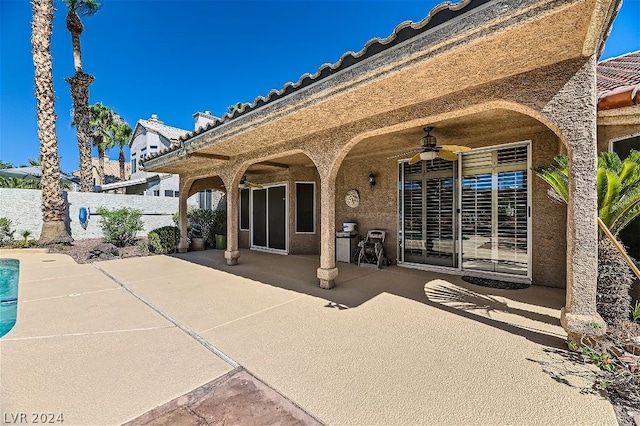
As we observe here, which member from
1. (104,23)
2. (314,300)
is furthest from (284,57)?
(314,300)

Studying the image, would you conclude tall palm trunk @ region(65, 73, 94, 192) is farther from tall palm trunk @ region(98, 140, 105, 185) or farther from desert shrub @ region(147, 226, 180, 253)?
desert shrub @ region(147, 226, 180, 253)

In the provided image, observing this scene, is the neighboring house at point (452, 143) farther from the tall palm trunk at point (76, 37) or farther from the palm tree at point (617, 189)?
the tall palm trunk at point (76, 37)

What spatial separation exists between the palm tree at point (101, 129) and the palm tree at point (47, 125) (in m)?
11.4

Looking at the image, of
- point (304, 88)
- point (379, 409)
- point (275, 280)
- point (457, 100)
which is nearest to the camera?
point (379, 409)

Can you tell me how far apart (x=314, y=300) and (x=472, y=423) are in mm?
3196

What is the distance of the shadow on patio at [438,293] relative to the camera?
3.91 meters

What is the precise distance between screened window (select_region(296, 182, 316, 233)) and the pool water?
24.1 ft

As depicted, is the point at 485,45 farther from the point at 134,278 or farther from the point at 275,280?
the point at 134,278

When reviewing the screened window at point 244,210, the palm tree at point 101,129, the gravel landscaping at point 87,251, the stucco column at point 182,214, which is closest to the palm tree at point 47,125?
the gravel landscaping at point 87,251

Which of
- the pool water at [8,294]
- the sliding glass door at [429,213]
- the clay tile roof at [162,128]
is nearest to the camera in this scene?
the pool water at [8,294]

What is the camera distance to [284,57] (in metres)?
15.9

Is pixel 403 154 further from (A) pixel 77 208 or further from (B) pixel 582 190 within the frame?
(A) pixel 77 208

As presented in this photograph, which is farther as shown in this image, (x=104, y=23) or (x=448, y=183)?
(x=104, y=23)

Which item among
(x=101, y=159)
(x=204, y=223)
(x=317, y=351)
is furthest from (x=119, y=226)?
(x=101, y=159)
